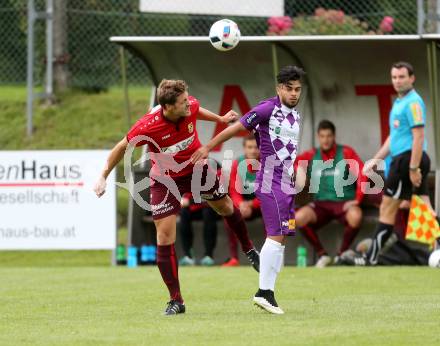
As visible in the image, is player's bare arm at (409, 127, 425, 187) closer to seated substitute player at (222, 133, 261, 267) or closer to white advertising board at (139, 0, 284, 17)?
seated substitute player at (222, 133, 261, 267)

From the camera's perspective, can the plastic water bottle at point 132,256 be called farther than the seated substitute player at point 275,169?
Yes

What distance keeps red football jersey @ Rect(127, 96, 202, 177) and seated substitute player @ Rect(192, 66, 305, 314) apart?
0.53 m

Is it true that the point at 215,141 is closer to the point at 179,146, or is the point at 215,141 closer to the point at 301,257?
the point at 179,146

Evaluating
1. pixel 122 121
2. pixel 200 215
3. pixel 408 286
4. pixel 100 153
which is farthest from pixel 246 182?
pixel 122 121

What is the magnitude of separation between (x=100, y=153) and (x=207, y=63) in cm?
208

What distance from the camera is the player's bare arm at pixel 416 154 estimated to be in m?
12.0

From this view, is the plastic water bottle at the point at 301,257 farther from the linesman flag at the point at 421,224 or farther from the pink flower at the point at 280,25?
the pink flower at the point at 280,25

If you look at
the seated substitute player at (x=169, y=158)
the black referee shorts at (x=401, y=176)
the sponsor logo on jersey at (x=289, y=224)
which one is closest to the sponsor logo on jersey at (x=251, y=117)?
the seated substitute player at (x=169, y=158)

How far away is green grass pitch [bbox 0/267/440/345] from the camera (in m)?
6.75

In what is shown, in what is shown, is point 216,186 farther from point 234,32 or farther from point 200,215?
point 200,215

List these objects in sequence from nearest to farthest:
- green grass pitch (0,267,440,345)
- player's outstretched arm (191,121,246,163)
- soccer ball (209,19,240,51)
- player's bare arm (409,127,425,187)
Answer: green grass pitch (0,267,440,345) < player's outstretched arm (191,121,246,163) < soccer ball (209,19,240,51) < player's bare arm (409,127,425,187)

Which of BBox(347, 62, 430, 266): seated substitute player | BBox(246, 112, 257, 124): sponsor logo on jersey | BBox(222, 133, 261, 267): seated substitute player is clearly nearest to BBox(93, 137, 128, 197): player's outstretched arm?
BBox(246, 112, 257, 124): sponsor logo on jersey

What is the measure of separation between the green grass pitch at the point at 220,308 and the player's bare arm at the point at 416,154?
104cm

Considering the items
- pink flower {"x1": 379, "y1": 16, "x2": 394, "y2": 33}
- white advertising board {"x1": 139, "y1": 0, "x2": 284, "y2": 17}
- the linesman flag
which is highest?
white advertising board {"x1": 139, "y1": 0, "x2": 284, "y2": 17}
